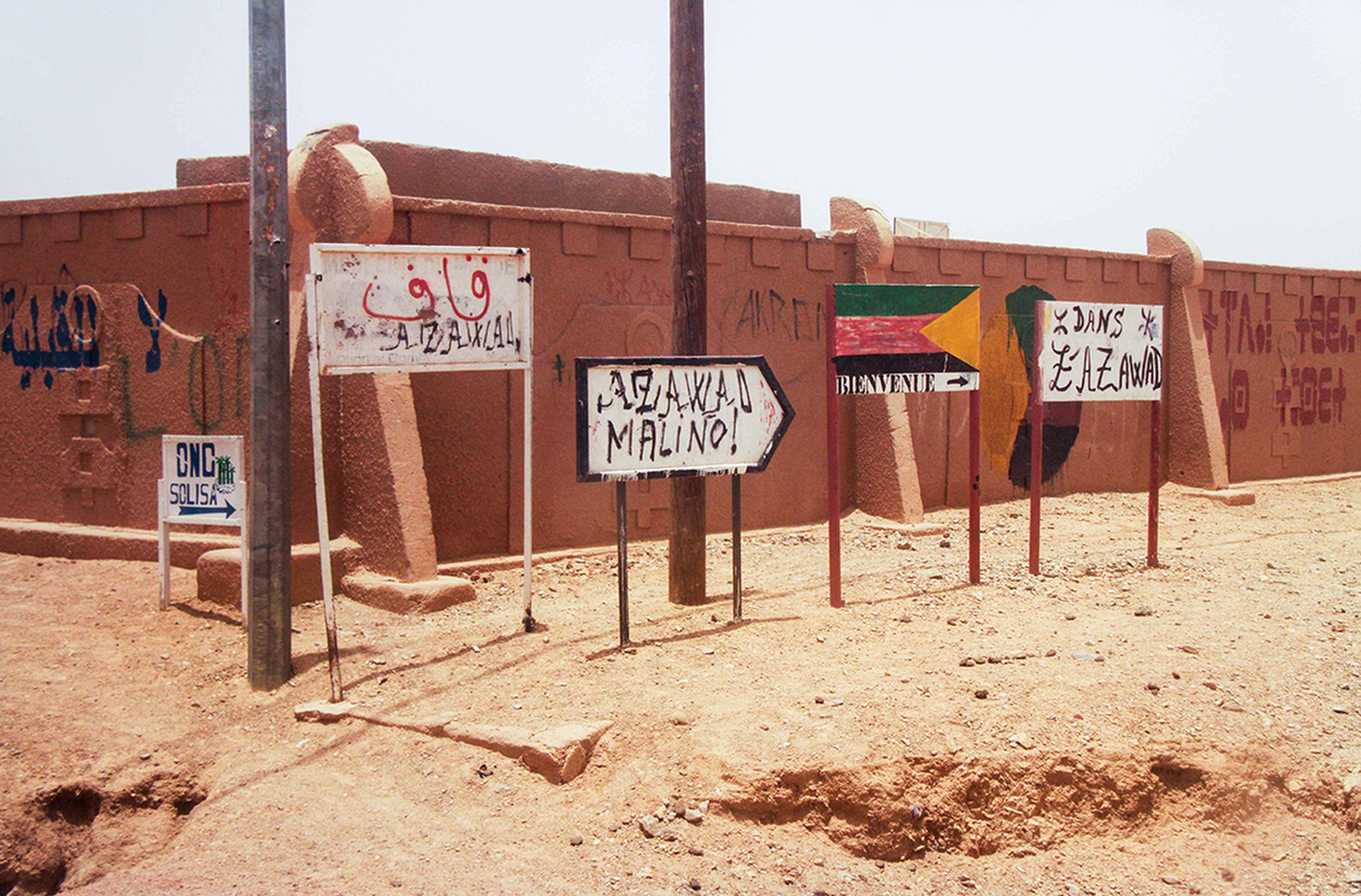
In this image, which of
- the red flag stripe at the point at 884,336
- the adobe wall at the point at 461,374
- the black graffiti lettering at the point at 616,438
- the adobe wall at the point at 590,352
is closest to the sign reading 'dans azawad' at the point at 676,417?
the black graffiti lettering at the point at 616,438

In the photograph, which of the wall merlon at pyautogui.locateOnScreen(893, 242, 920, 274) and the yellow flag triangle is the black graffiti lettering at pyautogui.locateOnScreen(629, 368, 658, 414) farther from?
the wall merlon at pyautogui.locateOnScreen(893, 242, 920, 274)

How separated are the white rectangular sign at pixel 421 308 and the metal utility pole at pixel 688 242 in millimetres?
1009

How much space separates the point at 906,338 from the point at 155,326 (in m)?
5.11

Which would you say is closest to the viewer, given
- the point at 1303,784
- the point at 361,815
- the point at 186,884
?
the point at 186,884

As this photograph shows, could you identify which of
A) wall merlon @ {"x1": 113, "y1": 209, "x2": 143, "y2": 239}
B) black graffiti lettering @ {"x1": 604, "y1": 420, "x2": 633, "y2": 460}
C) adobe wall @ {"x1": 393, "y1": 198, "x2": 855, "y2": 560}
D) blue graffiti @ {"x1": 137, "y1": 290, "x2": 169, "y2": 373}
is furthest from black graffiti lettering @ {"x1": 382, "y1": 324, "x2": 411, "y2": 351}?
wall merlon @ {"x1": 113, "y1": 209, "x2": 143, "y2": 239}

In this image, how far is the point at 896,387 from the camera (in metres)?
6.60

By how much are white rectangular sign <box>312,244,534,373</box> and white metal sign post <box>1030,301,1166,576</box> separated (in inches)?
134

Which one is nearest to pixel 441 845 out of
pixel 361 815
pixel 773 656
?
pixel 361 815

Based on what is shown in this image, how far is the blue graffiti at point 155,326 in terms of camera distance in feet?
24.7

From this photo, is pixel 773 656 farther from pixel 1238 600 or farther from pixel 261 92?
pixel 261 92

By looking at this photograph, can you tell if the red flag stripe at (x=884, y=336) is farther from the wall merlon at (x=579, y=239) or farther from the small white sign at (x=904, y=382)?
the wall merlon at (x=579, y=239)

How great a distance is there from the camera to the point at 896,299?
257 inches

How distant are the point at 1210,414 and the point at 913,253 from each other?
4.44m

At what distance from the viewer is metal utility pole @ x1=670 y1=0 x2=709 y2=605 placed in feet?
21.1
